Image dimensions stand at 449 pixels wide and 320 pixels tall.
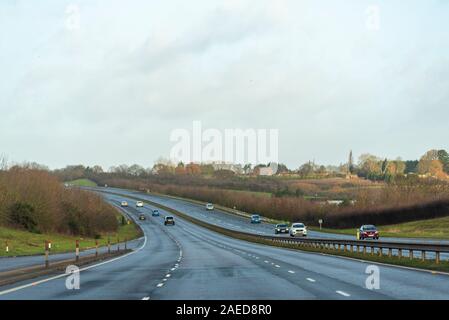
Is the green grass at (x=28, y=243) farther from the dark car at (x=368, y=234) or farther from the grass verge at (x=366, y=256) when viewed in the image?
the dark car at (x=368, y=234)

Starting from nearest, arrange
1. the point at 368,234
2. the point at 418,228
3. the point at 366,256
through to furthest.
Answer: the point at 366,256
the point at 368,234
the point at 418,228

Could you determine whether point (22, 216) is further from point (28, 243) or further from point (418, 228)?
point (418, 228)

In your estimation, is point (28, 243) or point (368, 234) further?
point (368, 234)

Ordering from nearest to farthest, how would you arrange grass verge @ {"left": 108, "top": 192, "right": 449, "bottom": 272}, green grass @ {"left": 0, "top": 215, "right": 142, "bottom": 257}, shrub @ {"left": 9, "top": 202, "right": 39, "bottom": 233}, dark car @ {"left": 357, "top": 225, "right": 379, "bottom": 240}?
grass verge @ {"left": 108, "top": 192, "right": 449, "bottom": 272} → green grass @ {"left": 0, "top": 215, "right": 142, "bottom": 257} → dark car @ {"left": 357, "top": 225, "right": 379, "bottom": 240} → shrub @ {"left": 9, "top": 202, "right": 39, "bottom": 233}

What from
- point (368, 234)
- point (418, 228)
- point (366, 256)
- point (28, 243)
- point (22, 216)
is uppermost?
point (22, 216)

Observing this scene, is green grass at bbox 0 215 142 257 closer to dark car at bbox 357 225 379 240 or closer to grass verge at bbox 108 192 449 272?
grass verge at bbox 108 192 449 272

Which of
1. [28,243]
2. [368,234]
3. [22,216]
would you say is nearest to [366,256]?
[368,234]

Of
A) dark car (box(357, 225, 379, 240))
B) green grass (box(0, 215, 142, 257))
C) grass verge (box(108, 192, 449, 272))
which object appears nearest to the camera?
grass verge (box(108, 192, 449, 272))

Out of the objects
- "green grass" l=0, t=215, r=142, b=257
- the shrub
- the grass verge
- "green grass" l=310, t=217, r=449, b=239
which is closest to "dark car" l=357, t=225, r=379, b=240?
the grass verge

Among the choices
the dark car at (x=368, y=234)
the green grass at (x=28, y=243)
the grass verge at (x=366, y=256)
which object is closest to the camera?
the grass verge at (x=366, y=256)

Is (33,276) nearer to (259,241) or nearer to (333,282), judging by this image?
(333,282)

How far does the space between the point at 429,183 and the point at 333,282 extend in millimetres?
101255

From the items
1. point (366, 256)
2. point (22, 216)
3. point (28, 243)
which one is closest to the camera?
point (366, 256)

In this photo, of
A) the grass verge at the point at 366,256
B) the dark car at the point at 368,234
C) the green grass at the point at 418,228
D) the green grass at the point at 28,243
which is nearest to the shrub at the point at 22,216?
the green grass at the point at 28,243
